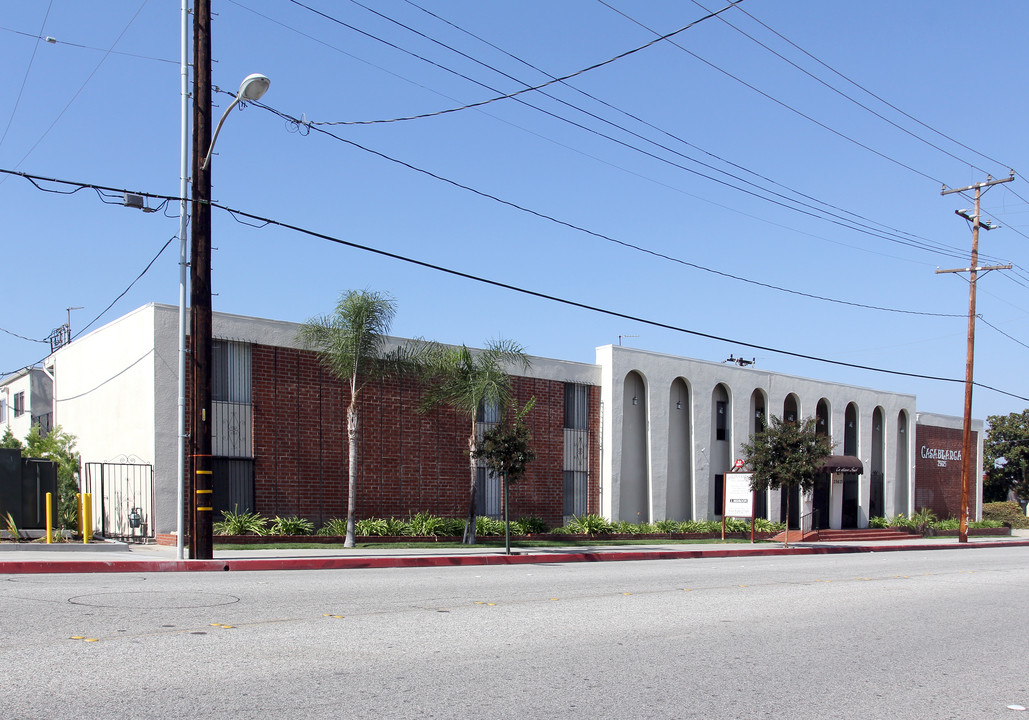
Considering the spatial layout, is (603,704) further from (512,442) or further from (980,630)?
(512,442)

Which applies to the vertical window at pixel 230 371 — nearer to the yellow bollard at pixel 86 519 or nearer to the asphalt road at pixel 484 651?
the yellow bollard at pixel 86 519

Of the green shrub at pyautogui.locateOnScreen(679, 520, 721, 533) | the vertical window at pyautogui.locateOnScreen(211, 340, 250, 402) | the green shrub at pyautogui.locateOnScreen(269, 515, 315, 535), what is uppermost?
the vertical window at pyautogui.locateOnScreen(211, 340, 250, 402)

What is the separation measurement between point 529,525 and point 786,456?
27.8 ft

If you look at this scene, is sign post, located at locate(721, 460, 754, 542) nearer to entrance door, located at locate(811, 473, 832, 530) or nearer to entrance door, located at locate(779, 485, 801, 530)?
entrance door, located at locate(779, 485, 801, 530)

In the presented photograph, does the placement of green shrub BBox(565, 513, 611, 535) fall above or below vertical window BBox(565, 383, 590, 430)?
below

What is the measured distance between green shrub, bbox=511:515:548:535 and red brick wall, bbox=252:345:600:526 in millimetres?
845

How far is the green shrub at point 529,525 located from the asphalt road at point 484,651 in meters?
14.4

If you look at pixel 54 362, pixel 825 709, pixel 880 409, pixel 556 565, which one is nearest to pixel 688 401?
pixel 880 409

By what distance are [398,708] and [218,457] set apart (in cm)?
1857

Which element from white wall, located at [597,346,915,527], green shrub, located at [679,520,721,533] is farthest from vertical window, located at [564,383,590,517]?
green shrub, located at [679,520,721,533]

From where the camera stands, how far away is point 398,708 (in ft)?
19.3

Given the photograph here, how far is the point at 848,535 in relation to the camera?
125ft

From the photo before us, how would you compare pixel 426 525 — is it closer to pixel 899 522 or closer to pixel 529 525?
pixel 529 525

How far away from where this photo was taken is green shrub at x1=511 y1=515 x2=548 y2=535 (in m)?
28.0
